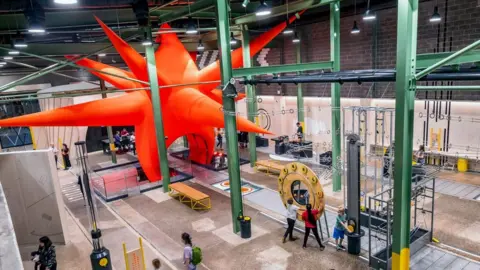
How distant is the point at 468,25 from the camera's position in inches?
501

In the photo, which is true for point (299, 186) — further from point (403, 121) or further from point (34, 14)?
point (34, 14)

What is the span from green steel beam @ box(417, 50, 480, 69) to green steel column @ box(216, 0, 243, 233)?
4466mm

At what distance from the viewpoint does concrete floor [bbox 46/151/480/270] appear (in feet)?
27.4

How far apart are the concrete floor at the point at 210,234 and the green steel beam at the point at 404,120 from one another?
172 centimetres

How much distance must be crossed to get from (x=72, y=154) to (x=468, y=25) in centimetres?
1951

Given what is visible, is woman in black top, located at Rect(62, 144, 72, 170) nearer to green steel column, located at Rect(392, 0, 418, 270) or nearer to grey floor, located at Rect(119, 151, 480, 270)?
grey floor, located at Rect(119, 151, 480, 270)

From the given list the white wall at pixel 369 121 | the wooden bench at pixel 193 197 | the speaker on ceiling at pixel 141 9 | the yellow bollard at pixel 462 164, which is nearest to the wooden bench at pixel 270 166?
the white wall at pixel 369 121

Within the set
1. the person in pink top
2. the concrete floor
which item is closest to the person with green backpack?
the concrete floor

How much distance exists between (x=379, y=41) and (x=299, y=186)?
906 cm

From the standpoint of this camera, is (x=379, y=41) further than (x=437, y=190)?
Yes

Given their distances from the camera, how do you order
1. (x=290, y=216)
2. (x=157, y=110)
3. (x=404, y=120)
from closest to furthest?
(x=404, y=120) → (x=290, y=216) → (x=157, y=110)

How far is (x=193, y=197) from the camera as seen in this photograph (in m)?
11.8

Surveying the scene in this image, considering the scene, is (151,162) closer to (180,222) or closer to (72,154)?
(180,222)

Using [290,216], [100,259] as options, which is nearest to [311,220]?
[290,216]
